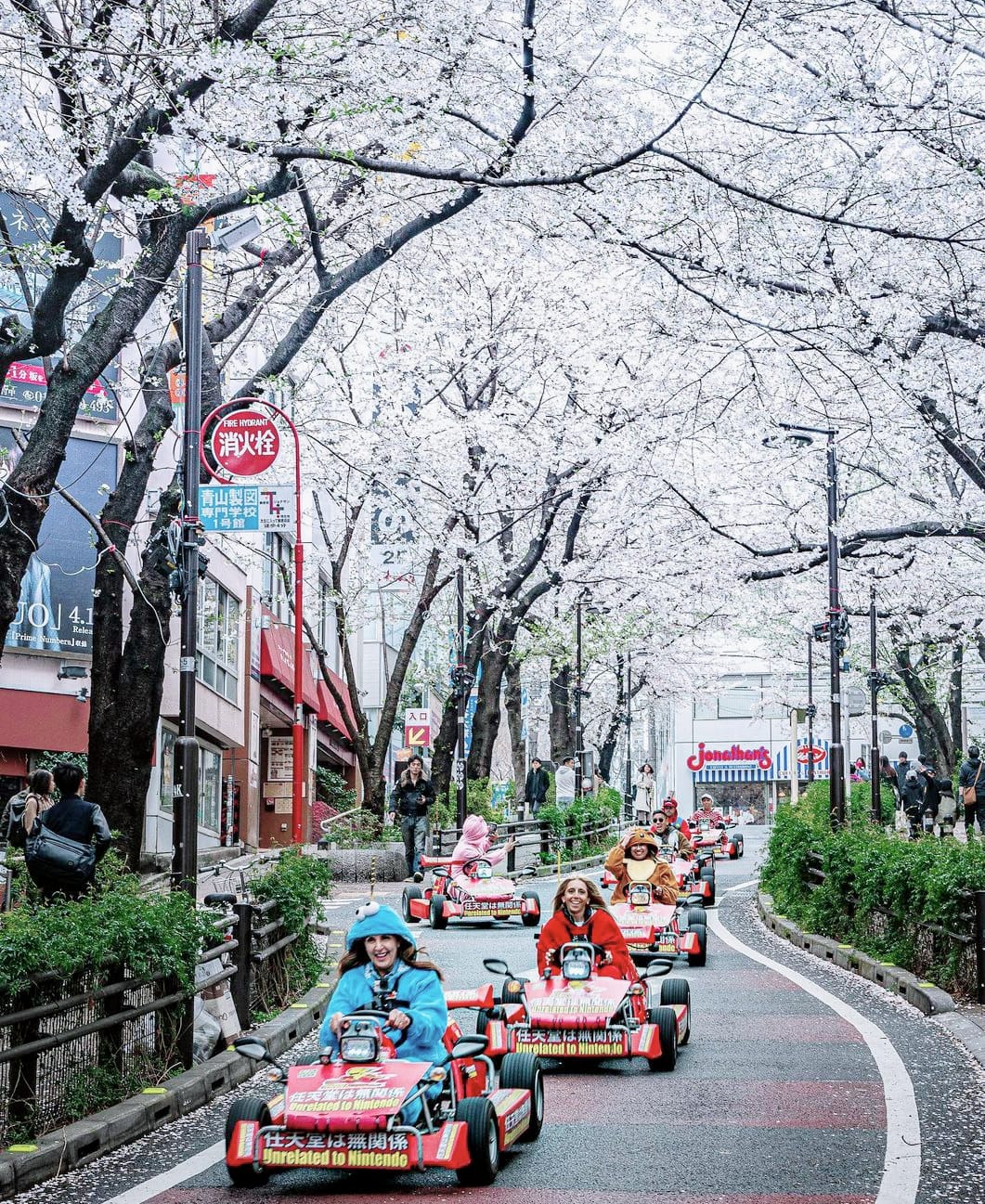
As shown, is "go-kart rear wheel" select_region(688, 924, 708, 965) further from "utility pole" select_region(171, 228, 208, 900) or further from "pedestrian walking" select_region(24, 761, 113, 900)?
"pedestrian walking" select_region(24, 761, 113, 900)

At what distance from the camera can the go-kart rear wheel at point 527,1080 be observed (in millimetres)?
7645

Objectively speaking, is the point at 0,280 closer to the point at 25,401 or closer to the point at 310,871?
the point at 25,401

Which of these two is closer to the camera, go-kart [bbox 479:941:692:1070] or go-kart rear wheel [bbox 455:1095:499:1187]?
go-kart rear wheel [bbox 455:1095:499:1187]

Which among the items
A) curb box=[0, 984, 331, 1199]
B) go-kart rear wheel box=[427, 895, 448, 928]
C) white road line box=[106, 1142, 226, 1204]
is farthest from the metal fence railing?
go-kart rear wheel box=[427, 895, 448, 928]

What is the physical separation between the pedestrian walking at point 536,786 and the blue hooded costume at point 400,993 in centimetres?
2979

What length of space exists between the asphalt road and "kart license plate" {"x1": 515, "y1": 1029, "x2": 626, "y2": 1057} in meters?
0.16

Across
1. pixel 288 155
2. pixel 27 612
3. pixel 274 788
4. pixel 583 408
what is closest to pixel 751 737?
pixel 274 788

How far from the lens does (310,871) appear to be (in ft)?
44.2

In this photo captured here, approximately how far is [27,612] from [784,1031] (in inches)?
677

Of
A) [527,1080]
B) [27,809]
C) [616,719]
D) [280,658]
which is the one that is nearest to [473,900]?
[27,809]

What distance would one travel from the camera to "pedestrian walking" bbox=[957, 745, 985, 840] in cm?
2944

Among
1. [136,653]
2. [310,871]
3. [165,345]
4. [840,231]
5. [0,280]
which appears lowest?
[310,871]

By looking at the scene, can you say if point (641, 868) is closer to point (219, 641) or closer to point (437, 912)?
point (437, 912)

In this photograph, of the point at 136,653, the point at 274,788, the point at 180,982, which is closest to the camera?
the point at 180,982
